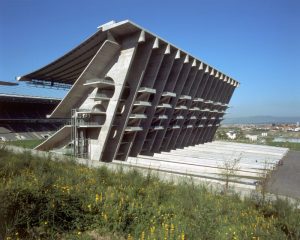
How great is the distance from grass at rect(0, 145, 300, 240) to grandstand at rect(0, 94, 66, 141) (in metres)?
35.3

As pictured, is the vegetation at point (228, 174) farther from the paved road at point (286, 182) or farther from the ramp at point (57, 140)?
the ramp at point (57, 140)

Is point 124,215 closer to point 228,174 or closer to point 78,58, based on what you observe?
point 228,174

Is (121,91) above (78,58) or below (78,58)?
below

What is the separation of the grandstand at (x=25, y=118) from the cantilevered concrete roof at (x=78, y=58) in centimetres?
996

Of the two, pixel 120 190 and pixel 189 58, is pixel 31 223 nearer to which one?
pixel 120 190

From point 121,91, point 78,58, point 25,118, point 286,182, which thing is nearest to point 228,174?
point 121,91

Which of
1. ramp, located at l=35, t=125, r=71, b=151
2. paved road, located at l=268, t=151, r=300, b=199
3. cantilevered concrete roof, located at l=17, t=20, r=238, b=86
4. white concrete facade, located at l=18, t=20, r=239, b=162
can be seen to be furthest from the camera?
ramp, located at l=35, t=125, r=71, b=151

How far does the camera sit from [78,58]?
27.6 meters

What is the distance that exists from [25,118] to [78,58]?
951 inches

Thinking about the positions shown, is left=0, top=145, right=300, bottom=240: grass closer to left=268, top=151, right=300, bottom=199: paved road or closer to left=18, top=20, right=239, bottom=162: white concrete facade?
left=268, top=151, right=300, bottom=199: paved road

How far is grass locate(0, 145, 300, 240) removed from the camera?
6.36 meters

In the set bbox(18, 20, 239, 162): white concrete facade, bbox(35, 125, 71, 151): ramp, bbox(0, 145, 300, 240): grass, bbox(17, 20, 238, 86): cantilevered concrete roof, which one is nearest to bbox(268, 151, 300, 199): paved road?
bbox(0, 145, 300, 240): grass

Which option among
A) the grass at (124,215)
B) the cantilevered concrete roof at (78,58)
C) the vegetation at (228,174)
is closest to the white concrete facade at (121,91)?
the cantilevered concrete roof at (78,58)

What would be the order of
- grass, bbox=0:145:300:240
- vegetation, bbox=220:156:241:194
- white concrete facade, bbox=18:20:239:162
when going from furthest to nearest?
white concrete facade, bbox=18:20:239:162, vegetation, bbox=220:156:241:194, grass, bbox=0:145:300:240
